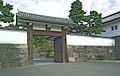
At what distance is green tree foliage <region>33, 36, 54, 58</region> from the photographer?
39.5 metres

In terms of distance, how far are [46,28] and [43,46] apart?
51.9ft

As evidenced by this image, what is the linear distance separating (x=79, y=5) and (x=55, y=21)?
38.2ft

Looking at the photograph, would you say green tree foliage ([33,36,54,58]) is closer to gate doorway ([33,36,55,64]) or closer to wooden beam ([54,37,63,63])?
gate doorway ([33,36,55,64])

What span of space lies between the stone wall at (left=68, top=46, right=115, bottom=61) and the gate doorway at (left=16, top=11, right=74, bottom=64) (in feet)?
4.22

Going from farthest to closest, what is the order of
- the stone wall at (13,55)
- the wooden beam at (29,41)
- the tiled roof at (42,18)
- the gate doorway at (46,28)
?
the gate doorway at (46,28) < the wooden beam at (29,41) < the tiled roof at (42,18) < the stone wall at (13,55)

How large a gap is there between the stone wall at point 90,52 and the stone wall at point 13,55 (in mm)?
6269

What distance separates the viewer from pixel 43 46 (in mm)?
40000

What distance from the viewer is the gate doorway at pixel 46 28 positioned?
2278 cm

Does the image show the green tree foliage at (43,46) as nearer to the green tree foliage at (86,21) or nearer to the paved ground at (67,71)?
the green tree foliage at (86,21)

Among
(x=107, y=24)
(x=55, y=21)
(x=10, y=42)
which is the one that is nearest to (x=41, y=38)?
(x=107, y=24)

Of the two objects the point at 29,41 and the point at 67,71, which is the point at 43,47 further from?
the point at 67,71

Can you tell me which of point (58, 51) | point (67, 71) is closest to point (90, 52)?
point (58, 51)

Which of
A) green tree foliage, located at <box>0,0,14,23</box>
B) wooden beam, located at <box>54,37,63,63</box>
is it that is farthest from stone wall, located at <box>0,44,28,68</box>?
green tree foliage, located at <box>0,0,14,23</box>

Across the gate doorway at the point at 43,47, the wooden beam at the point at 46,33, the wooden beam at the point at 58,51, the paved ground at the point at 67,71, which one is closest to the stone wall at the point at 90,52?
the wooden beam at the point at 58,51
